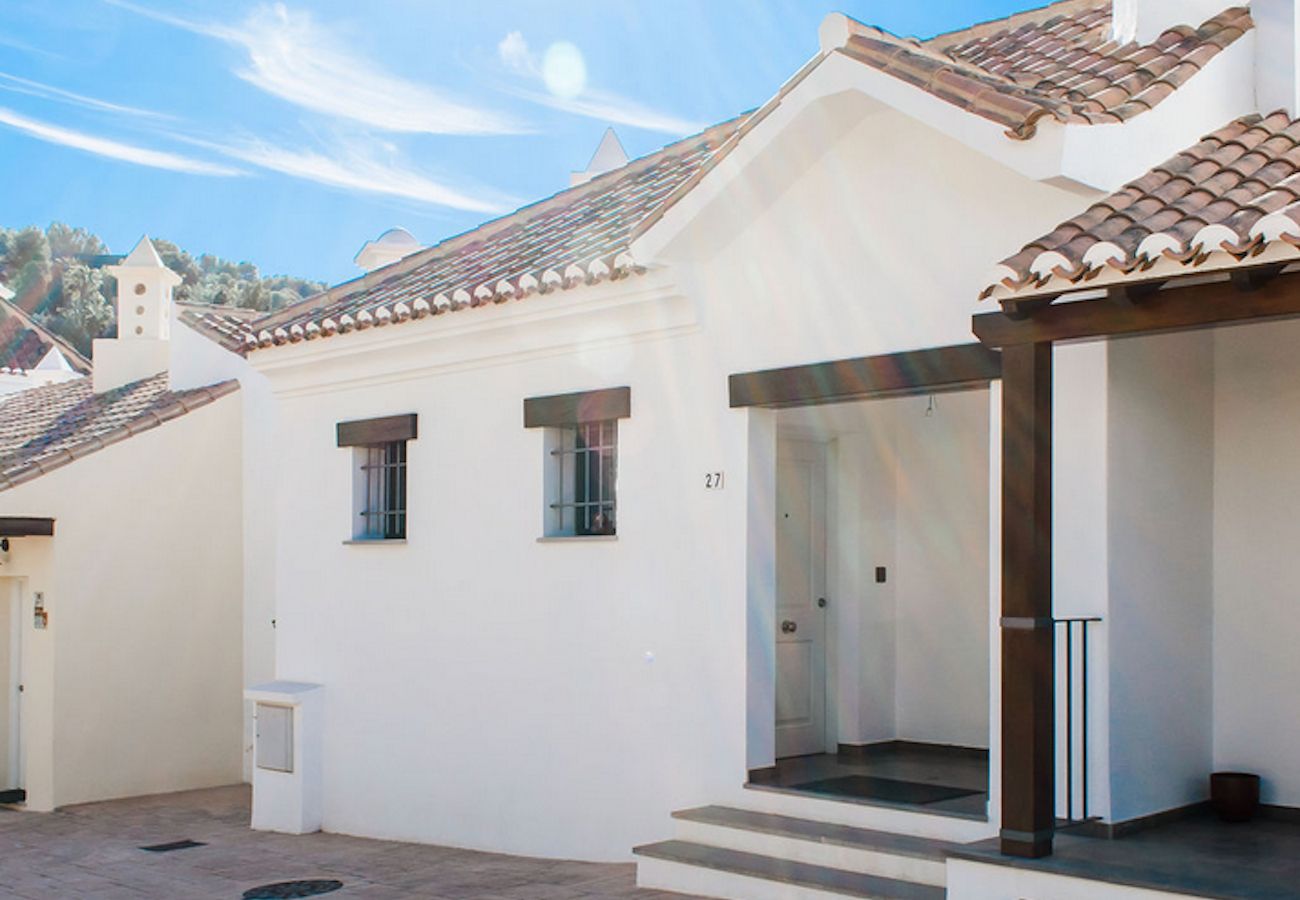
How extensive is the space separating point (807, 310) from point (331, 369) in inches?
225

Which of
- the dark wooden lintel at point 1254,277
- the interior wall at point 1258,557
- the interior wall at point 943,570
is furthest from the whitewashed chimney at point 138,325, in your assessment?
the dark wooden lintel at point 1254,277

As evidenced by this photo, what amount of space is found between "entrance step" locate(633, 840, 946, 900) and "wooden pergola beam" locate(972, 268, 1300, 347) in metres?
3.08

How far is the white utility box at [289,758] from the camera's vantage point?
42.8 feet

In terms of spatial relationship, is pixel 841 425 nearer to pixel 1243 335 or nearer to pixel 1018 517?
pixel 1243 335

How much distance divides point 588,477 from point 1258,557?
4998 mm

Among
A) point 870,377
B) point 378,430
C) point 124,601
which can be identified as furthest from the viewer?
point 124,601

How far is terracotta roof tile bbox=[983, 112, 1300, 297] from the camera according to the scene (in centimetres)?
611

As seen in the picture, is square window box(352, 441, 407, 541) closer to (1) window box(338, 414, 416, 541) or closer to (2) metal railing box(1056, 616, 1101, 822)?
(1) window box(338, 414, 416, 541)

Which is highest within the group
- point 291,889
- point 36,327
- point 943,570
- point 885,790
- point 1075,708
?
point 36,327

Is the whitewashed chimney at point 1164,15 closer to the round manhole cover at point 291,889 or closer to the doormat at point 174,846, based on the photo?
the round manhole cover at point 291,889

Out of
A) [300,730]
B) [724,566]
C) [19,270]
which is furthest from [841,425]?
[19,270]

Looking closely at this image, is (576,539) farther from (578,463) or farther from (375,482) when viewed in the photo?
(375,482)

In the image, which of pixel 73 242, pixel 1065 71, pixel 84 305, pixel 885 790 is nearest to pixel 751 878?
pixel 885 790

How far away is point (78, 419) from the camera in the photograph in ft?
60.5
